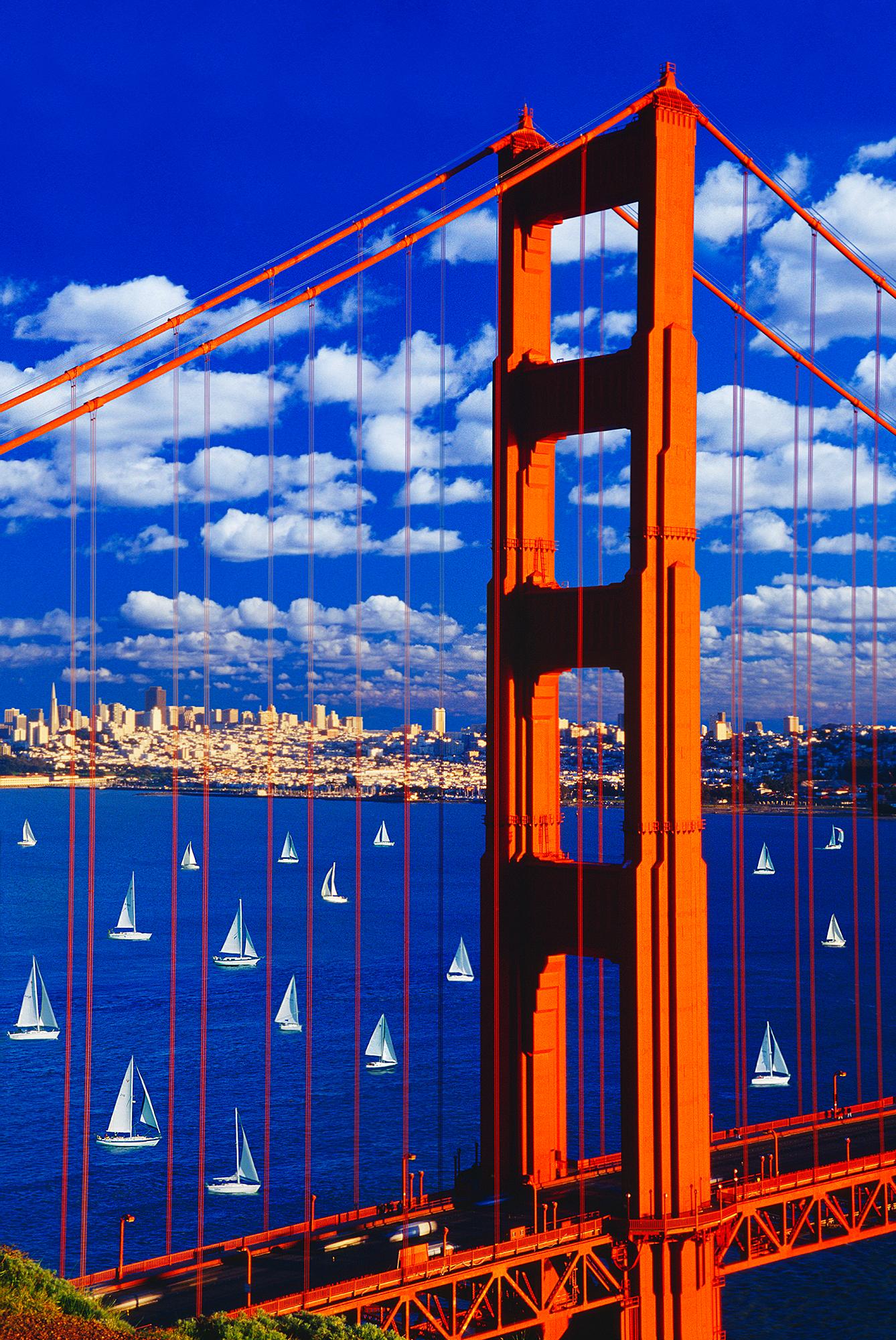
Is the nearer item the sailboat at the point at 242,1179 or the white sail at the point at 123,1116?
the sailboat at the point at 242,1179

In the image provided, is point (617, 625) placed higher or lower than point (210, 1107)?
higher

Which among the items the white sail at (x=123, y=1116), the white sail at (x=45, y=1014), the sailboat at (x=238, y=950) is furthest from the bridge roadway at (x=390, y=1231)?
the sailboat at (x=238, y=950)

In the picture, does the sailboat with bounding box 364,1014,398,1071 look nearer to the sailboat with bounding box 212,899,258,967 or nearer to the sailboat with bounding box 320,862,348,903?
the sailboat with bounding box 212,899,258,967

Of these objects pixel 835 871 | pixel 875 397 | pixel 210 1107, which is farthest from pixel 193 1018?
pixel 835 871

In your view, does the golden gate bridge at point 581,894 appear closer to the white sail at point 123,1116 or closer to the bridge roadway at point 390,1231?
the bridge roadway at point 390,1231

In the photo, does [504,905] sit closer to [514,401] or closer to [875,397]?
[514,401]

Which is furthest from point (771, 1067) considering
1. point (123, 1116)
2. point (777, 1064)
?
point (123, 1116)

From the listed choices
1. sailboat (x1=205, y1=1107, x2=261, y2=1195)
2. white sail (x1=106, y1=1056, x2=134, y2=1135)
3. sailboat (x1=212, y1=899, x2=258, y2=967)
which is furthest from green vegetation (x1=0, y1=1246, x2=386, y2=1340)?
sailboat (x1=212, y1=899, x2=258, y2=967)

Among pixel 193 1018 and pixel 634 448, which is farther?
pixel 193 1018
